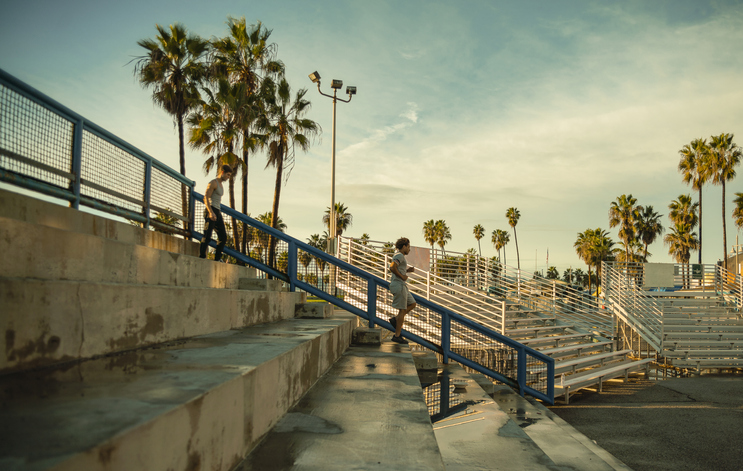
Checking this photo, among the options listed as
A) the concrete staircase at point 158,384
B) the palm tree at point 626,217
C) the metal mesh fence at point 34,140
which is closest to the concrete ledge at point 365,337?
the concrete staircase at point 158,384

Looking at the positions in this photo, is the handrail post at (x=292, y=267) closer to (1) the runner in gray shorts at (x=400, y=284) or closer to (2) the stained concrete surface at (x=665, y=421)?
(1) the runner in gray shorts at (x=400, y=284)

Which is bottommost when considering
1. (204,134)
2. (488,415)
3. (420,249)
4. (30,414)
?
(488,415)

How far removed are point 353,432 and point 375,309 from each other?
497 cm

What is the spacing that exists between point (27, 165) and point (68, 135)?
0.73 metres

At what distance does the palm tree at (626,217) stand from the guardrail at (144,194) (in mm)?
46182

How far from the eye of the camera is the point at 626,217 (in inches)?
1881

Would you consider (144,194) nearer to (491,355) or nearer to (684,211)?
(491,355)

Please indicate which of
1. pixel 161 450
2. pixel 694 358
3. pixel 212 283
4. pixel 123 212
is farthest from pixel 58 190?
pixel 694 358

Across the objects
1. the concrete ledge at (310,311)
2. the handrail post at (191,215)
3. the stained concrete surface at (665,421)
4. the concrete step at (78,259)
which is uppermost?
the handrail post at (191,215)

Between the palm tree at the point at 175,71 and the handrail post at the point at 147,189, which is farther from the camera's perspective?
the palm tree at the point at 175,71

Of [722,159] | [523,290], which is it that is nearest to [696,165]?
[722,159]

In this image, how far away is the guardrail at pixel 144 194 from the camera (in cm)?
357

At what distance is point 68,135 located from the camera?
425 cm

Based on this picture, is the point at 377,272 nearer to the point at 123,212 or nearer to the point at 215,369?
the point at 123,212
